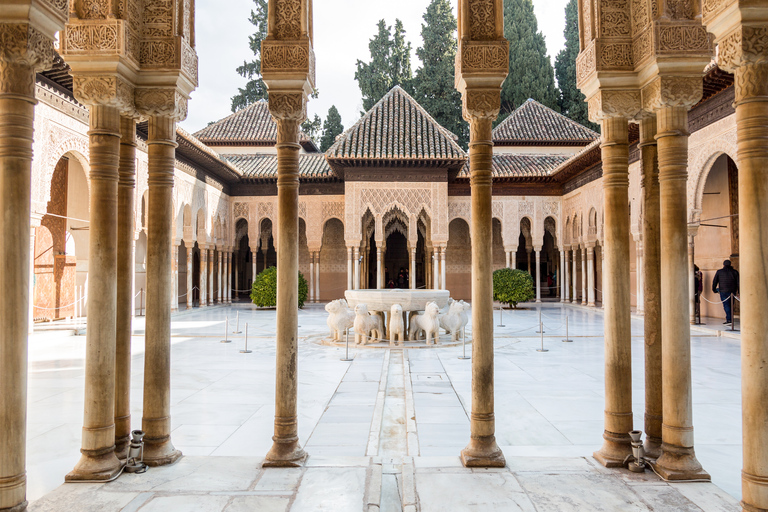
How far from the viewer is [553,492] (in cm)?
308

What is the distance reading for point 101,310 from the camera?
3.42 metres

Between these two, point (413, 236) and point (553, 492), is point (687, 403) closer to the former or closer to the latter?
point (553, 492)

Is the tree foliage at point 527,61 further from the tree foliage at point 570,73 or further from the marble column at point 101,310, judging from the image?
the marble column at point 101,310

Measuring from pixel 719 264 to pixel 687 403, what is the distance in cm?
1352

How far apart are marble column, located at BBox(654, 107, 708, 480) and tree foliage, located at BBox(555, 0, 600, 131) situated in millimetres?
32148

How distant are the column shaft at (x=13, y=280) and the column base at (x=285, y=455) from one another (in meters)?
1.46

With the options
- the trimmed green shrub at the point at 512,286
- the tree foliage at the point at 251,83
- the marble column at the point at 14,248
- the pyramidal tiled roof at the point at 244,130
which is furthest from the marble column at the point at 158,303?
the tree foliage at the point at 251,83

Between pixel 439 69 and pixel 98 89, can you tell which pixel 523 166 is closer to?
pixel 439 69

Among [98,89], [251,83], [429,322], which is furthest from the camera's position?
[251,83]

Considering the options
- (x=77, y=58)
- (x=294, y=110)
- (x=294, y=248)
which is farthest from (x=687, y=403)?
(x=77, y=58)

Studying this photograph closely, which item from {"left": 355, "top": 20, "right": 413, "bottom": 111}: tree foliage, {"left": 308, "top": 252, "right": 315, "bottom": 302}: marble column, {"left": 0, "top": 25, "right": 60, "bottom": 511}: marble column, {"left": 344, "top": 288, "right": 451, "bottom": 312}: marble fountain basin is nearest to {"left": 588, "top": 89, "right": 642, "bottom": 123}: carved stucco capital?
{"left": 0, "top": 25, "right": 60, "bottom": 511}: marble column

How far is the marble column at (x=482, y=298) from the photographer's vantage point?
358 cm

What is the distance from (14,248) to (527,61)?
116 ft

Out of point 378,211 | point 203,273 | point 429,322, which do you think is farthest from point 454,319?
point 203,273
